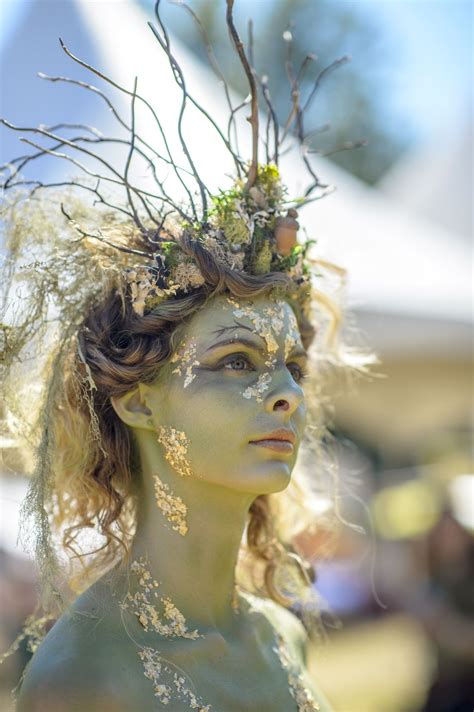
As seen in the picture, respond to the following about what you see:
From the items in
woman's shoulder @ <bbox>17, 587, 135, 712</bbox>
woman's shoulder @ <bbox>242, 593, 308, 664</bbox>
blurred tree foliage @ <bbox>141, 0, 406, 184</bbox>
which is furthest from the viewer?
blurred tree foliage @ <bbox>141, 0, 406, 184</bbox>

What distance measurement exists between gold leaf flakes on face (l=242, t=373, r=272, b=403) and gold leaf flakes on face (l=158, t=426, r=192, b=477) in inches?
5.7

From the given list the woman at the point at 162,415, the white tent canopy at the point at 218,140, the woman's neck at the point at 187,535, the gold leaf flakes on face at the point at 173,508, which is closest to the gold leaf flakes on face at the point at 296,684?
the woman at the point at 162,415

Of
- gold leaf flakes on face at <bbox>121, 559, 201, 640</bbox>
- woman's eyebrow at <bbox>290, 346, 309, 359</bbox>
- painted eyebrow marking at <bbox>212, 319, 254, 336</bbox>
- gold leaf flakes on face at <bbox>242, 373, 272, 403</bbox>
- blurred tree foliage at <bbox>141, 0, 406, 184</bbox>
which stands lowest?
gold leaf flakes on face at <bbox>121, 559, 201, 640</bbox>

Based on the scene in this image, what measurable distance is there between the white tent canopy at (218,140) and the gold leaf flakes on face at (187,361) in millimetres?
1728

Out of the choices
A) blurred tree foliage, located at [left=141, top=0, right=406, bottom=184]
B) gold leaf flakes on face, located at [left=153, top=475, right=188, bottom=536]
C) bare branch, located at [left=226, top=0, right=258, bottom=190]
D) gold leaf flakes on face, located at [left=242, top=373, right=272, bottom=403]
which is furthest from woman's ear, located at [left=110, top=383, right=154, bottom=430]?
blurred tree foliage, located at [left=141, top=0, right=406, bottom=184]

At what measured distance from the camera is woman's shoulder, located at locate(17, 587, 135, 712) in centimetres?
148

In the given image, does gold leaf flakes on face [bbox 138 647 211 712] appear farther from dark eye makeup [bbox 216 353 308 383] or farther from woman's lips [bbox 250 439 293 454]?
dark eye makeup [bbox 216 353 308 383]

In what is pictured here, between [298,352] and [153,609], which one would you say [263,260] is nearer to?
[298,352]

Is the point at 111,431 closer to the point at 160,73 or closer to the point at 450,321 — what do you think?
the point at 160,73

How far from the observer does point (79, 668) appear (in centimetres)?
151

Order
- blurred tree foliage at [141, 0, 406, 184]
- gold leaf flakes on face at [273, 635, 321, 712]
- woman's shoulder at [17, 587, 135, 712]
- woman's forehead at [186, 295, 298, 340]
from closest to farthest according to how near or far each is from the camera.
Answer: woman's shoulder at [17, 587, 135, 712], woman's forehead at [186, 295, 298, 340], gold leaf flakes on face at [273, 635, 321, 712], blurred tree foliage at [141, 0, 406, 184]

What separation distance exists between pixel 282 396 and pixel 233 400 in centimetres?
9

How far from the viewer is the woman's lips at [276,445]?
5.36ft

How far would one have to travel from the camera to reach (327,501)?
2330mm
